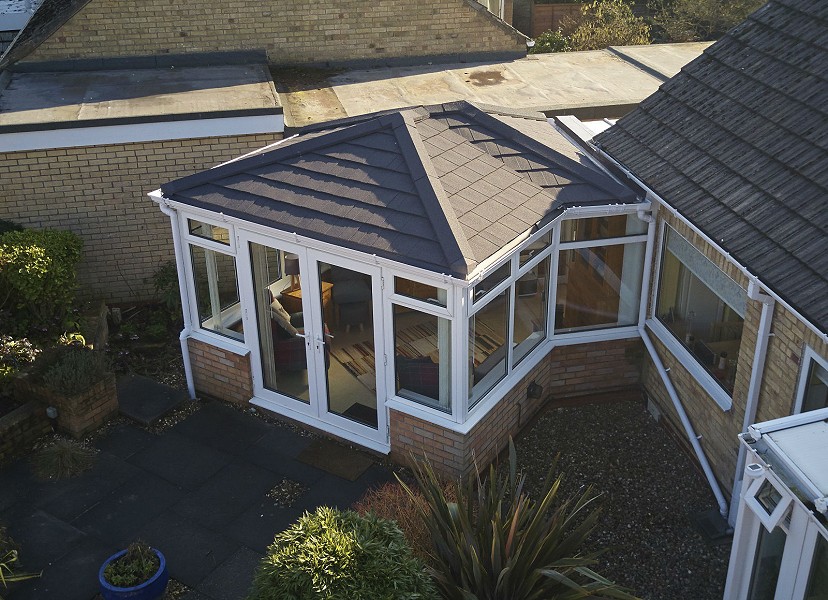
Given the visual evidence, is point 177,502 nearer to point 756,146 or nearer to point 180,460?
point 180,460

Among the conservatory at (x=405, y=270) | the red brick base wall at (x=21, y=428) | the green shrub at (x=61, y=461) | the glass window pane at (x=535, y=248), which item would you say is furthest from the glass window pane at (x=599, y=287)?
the red brick base wall at (x=21, y=428)

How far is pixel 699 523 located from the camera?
838cm

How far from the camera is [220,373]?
1017 centimetres

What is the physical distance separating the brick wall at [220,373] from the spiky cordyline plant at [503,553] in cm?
343

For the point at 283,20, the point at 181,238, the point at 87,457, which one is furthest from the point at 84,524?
the point at 283,20

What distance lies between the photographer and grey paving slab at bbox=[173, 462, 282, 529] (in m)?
8.59

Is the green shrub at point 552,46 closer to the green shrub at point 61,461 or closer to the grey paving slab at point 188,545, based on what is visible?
the green shrub at point 61,461

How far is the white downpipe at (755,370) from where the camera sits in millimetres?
7406

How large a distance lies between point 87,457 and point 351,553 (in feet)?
14.6

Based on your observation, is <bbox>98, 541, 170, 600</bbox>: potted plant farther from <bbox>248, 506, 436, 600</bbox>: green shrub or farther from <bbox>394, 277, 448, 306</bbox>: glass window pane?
<bbox>394, 277, 448, 306</bbox>: glass window pane

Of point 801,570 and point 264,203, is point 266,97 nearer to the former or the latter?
point 264,203

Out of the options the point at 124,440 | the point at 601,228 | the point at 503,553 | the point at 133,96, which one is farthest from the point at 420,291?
the point at 133,96

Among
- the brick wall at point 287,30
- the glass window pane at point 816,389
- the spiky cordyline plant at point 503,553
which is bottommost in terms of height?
the spiky cordyline plant at point 503,553

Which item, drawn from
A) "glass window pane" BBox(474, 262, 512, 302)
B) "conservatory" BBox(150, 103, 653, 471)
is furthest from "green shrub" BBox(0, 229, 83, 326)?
"glass window pane" BBox(474, 262, 512, 302)
